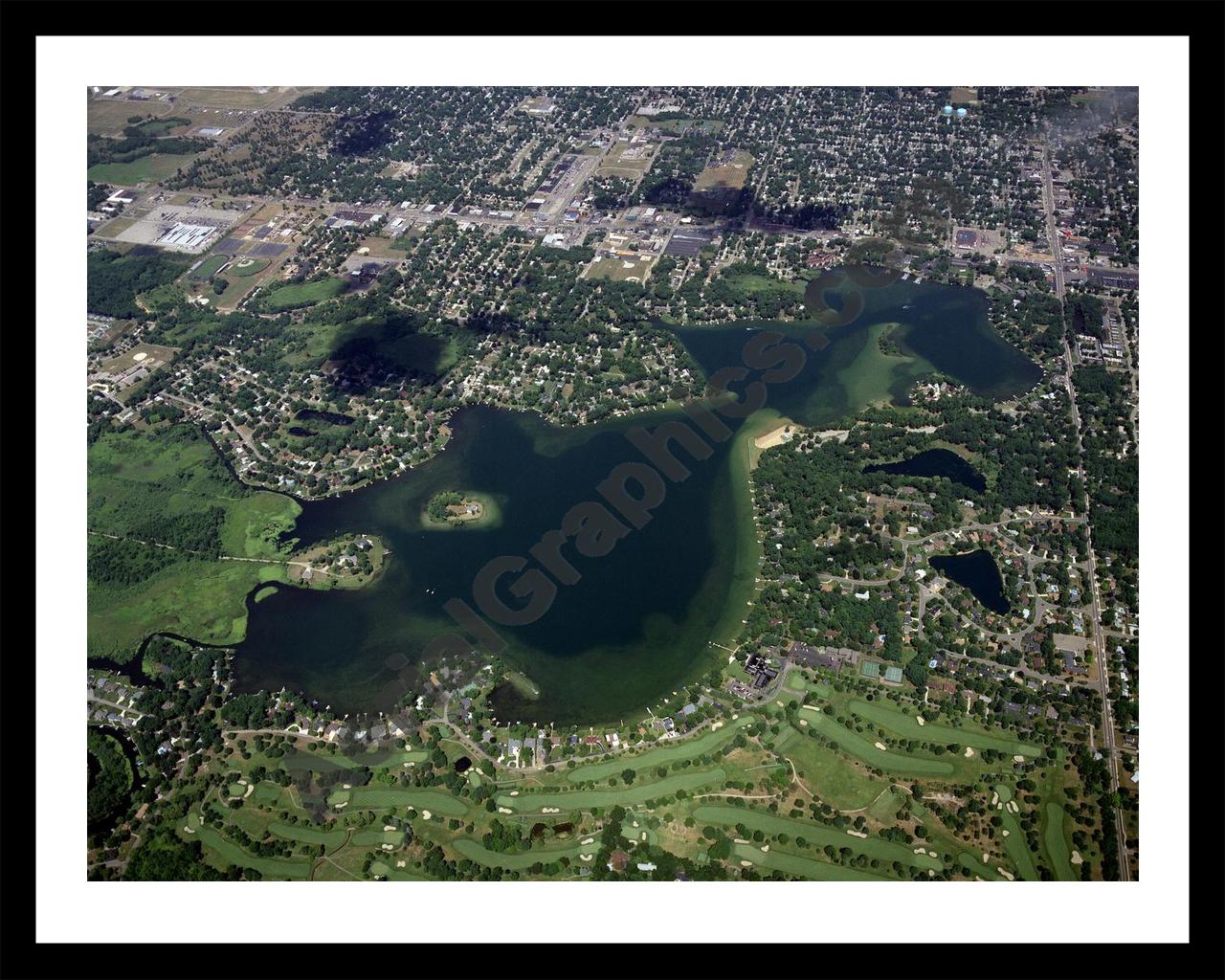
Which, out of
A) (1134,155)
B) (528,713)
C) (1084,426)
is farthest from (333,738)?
(1134,155)

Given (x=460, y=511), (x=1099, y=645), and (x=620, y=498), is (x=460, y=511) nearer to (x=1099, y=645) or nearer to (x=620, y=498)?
(x=620, y=498)

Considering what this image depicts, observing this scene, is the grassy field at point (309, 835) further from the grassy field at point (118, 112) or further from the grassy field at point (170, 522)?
the grassy field at point (118, 112)

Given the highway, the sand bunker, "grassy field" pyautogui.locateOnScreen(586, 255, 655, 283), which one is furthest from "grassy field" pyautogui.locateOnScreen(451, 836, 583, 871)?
"grassy field" pyautogui.locateOnScreen(586, 255, 655, 283)

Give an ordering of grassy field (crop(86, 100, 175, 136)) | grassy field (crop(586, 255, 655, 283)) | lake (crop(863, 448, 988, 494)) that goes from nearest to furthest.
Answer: lake (crop(863, 448, 988, 494)), grassy field (crop(586, 255, 655, 283)), grassy field (crop(86, 100, 175, 136))

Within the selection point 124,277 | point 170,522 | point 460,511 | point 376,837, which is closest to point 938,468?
point 460,511

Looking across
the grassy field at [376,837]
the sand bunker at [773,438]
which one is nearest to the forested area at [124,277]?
the sand bunker at [773,438]

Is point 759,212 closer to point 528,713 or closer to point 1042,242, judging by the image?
point 1042,242

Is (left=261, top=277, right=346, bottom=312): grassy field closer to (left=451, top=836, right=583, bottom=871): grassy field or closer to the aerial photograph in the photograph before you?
the aerial photograph
